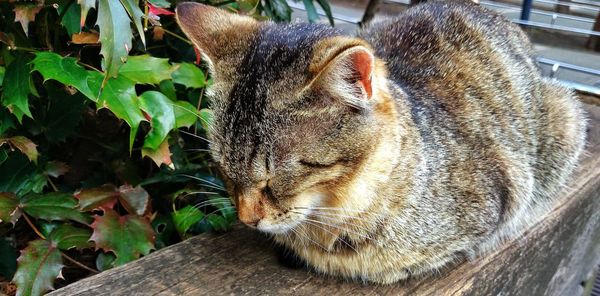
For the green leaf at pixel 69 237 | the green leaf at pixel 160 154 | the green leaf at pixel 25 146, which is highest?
the green leaf at pixel 25 146

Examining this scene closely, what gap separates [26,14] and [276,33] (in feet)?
2.37

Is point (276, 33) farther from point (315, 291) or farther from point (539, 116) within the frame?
point (539, 116)

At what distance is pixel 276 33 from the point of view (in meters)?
1.59

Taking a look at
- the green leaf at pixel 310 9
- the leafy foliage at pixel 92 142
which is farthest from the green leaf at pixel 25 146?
→ the green leaf at pixel 310 9

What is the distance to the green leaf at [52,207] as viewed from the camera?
1.86 meters

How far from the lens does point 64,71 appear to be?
1.65m

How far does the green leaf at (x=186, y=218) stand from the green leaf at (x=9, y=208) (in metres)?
0.47

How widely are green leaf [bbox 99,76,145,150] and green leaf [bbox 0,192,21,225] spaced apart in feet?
1.41

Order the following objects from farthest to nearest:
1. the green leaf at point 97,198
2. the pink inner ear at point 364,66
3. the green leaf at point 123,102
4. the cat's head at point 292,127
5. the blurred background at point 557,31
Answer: the blurred background at point 557,31
the green leaf at point 97,198
the green leaf at point 123,102
the cat's head at point 292,127
the pink inner ear at point 364,66

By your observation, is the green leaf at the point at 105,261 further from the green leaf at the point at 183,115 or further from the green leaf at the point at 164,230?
the green leaf at the point at 183,115

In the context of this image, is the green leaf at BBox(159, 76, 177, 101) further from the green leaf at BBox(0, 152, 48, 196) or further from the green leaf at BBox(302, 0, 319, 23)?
the green leaf at BBox(302, 0, 319, 23)

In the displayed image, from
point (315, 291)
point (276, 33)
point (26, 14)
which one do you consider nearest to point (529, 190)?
point (315, 291)

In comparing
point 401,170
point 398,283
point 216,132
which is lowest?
point 398,283

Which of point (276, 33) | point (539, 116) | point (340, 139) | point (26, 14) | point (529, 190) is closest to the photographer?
point (340, 139)
